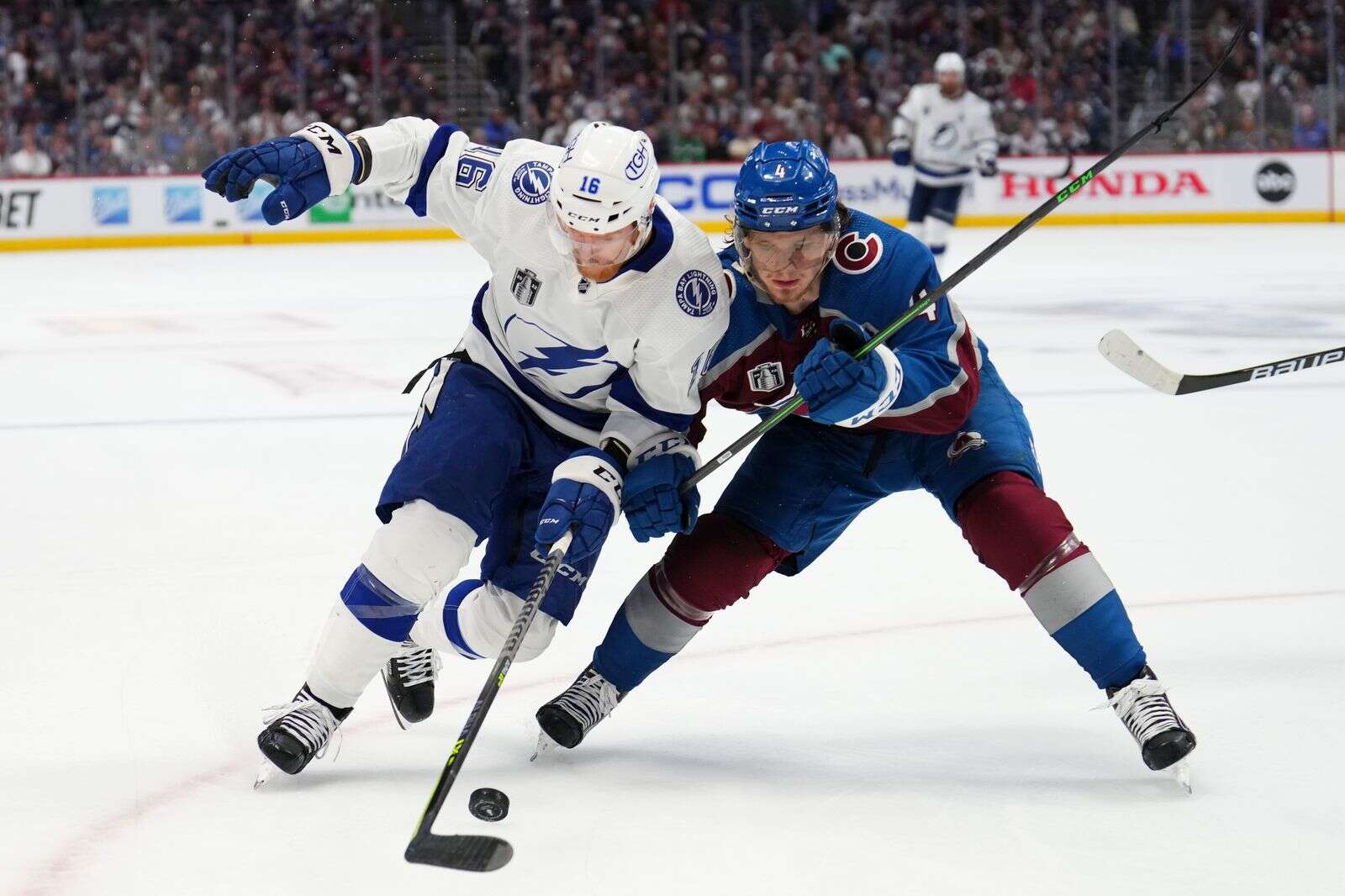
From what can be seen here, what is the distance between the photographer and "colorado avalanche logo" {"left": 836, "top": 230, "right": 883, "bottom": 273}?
2.51 metres


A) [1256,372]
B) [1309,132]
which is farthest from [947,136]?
[1256,372]

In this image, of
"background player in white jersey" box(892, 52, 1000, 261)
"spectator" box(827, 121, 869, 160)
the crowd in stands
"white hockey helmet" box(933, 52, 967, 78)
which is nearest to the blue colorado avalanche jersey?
"background player in white jersey" box(892, 52, 1000, 261)

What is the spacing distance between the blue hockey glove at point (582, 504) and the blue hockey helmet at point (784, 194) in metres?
0.42

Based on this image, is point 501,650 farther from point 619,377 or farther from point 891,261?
point 891,261

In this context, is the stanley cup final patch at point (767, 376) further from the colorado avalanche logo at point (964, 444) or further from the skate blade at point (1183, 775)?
the skate blade at point (1183, 775)

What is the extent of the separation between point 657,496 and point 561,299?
1.07 ft

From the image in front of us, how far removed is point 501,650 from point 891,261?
816 mm

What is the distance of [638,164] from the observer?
236cm

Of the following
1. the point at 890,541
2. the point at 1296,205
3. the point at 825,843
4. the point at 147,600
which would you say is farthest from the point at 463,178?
the point at 1296,205

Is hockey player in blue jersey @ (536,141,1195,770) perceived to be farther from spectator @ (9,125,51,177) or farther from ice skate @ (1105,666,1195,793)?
spectator @ (9,125,51,177)

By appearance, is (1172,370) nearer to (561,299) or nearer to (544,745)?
(561,299)

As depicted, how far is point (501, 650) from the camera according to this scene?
2404mm

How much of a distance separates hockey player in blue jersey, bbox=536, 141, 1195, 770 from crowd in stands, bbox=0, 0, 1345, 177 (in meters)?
11.1

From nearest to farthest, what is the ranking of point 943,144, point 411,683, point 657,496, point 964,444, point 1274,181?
point 657,496, point 964,444, point 411,683, point 943,144, point 1274,181
